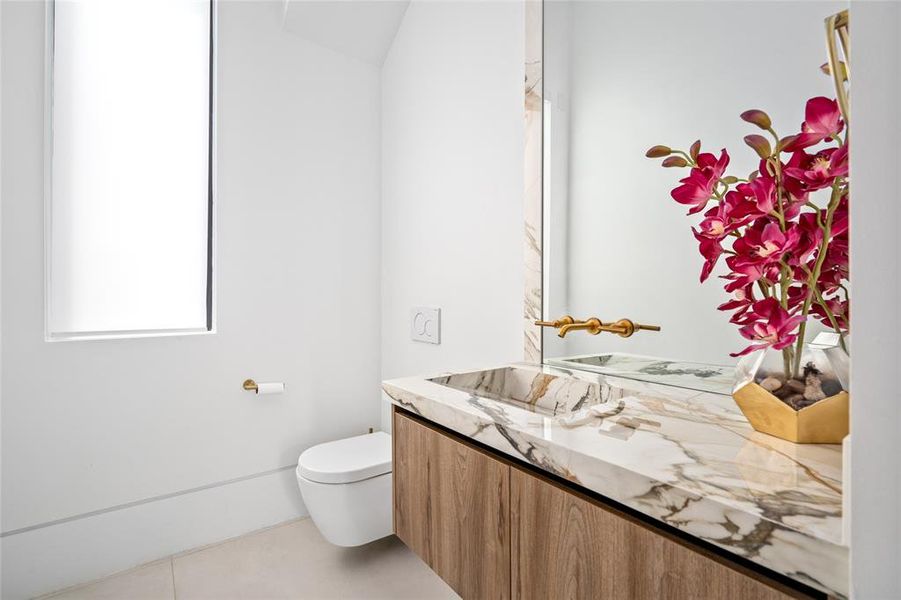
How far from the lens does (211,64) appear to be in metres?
1.85

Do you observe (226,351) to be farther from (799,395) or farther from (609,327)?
(799,395)

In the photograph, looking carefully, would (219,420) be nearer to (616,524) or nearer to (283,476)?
(283,476)

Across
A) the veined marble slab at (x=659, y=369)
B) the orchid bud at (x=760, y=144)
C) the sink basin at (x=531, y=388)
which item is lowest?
the sink basin at (x=531, y=388)

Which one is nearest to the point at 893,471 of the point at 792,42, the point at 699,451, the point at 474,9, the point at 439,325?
the point at 699,451

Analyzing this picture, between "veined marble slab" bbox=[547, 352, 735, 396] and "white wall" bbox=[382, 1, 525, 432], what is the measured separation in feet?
0.88

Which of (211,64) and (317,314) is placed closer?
(211,64)

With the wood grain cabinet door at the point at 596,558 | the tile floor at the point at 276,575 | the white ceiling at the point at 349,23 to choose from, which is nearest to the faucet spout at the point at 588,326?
the wood grain cabinet door at the point at 596,558

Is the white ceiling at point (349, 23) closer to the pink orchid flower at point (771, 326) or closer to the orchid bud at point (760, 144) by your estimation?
the orchid bud at point (760, 144)

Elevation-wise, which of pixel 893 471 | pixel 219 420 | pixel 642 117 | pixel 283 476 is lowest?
pixel 283 476

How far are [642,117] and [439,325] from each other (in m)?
1.02

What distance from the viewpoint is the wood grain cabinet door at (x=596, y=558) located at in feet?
1.64

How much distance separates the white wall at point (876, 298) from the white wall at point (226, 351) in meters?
1.90

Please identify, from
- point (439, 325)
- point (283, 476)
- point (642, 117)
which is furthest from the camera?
point (283, 476)

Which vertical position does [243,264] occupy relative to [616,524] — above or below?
above
